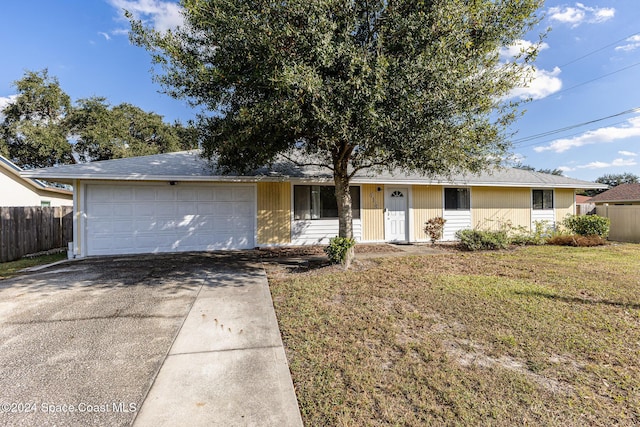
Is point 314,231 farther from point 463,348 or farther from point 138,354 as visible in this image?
point 138,354

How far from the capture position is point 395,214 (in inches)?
435

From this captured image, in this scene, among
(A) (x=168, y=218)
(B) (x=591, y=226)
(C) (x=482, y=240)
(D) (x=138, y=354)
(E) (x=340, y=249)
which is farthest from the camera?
(B) (x=591, y=226)

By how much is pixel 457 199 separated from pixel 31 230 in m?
15.1

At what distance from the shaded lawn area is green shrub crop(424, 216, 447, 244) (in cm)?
452

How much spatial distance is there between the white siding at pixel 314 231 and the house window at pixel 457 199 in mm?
3890

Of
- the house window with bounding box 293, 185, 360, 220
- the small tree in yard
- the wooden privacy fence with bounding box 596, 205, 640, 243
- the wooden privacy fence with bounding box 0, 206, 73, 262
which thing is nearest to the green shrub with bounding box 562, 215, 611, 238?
the wooden privacy fence with bounding box 596, 205, 640, 243

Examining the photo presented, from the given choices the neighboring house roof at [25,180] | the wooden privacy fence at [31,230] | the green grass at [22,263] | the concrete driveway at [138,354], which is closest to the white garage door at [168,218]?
the green grass at [22,263]

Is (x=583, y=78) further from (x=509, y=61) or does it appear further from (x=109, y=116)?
(x=109, y=116)

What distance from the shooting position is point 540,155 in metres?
20.6

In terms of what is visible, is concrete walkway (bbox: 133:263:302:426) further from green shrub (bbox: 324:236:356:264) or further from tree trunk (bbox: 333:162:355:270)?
tree trunk (bbox: 333:162:355:270)

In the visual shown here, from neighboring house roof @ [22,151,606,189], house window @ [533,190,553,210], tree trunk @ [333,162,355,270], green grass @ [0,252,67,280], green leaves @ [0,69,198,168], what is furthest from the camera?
green leaves @ [0,69,198,168]

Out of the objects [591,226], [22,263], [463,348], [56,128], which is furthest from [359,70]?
[56,128]

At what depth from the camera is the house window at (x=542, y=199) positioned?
12516 mm

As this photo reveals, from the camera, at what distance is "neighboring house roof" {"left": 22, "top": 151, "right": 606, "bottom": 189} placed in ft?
26.6
